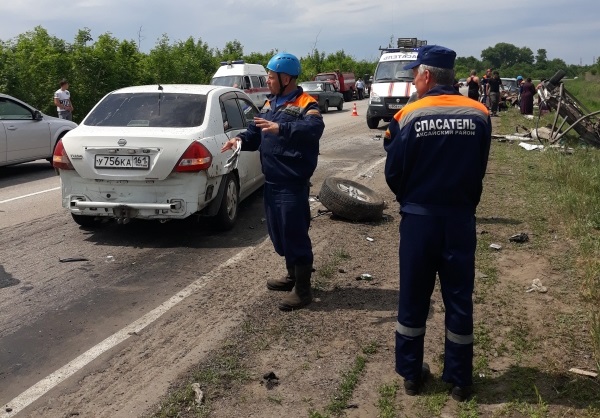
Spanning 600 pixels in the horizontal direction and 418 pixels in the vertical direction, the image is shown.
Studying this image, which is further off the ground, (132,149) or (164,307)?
(132,149)

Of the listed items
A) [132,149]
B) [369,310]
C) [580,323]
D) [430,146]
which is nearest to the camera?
[430,146]

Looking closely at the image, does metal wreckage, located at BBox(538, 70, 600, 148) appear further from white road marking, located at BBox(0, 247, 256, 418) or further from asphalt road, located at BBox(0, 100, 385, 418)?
white road marking, located at BBox(0, 247, 256, 418)

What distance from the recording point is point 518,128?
20172mm

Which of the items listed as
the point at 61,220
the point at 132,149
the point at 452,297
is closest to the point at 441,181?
the point at 452,297

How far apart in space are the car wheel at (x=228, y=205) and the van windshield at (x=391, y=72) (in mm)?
12963

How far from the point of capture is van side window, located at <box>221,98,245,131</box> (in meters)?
7.75

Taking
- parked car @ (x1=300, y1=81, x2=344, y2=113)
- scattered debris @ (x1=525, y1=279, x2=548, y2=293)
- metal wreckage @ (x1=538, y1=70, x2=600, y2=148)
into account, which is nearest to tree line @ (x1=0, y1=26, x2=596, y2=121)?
parked car @ (x1=300, y1=81, x2=344, y2=113)

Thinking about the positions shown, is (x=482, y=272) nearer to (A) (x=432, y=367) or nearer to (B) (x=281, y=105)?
(A) (x=432, y=367)

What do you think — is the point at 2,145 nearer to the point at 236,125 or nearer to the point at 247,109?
the point at 247,109

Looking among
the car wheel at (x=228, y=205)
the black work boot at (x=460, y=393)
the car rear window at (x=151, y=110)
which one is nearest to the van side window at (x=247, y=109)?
the car rear window at (x=151, y=110)

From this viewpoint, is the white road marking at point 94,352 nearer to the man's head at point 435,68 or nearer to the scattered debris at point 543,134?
the man's head at point 435,68

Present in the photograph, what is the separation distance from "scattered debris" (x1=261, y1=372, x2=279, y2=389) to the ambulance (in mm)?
15538

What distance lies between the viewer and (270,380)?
3.94 metres

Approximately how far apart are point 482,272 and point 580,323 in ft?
4.47
